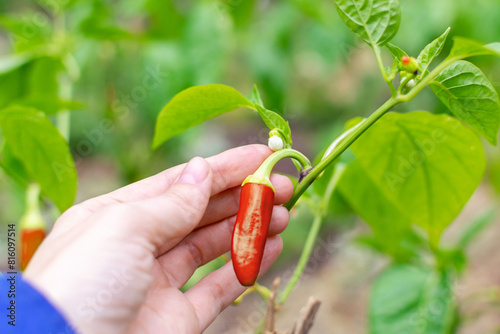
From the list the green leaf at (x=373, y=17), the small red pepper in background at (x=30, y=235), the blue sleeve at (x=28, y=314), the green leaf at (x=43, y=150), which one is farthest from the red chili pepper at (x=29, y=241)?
the green leaf at (x=373, y=17)

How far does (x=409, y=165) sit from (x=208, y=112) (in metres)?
0.31

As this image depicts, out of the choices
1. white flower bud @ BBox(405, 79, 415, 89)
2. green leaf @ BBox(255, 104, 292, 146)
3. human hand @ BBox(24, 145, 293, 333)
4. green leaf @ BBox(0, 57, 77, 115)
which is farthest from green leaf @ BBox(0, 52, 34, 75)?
white flower bud @ BBox(405, 79, 415, 89)

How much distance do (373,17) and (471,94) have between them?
14cm

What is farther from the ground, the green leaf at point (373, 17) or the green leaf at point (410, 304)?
the green leaf at point (373, 17)

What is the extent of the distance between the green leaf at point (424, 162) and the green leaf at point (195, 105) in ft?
0.66

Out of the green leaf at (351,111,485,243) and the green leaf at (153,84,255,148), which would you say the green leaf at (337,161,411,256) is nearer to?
the green leaf at (351,111,485,243)

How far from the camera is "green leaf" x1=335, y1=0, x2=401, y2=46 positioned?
21.0 inches

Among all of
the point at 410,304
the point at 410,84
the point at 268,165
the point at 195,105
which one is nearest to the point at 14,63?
the point at 195,105

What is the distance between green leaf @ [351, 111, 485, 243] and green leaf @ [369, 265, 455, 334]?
9.7 inches

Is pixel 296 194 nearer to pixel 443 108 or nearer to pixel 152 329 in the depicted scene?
pixel 152 329

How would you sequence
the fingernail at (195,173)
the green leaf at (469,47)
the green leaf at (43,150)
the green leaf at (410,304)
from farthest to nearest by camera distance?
the green leaf at (410,304) → the green leaf at (43,150) → the fingernail at (195,173) → the green leaf at (469,47)

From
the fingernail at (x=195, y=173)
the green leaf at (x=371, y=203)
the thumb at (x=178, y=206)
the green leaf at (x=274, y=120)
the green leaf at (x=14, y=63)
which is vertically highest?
the green leaf at (x=274, y=120)

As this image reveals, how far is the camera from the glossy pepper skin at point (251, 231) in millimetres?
515

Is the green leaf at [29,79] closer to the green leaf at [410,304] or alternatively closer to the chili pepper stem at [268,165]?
the chili pepper stem at [268,165]
